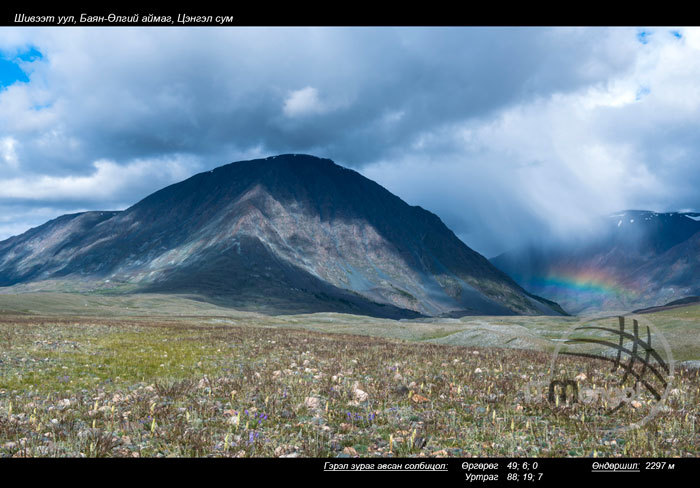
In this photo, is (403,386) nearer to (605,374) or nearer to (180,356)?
(605,374)

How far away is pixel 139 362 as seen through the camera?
72.4 ft

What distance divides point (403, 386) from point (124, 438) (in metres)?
8.87

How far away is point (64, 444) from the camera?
8523 millimetres

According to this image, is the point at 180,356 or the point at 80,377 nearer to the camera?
the point at 80,377

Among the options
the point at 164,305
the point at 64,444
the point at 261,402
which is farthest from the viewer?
the point at 164,305

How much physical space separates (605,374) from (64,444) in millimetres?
18890
